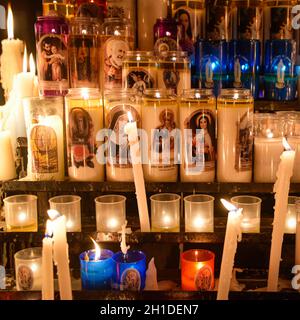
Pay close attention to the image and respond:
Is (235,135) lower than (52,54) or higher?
lower

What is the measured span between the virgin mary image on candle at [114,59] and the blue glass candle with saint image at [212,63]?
0.75ft

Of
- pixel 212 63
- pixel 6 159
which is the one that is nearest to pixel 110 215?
pixel 6 159

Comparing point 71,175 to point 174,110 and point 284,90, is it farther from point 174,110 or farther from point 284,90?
point 284,90

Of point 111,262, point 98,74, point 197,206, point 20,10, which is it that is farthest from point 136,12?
point 111,262

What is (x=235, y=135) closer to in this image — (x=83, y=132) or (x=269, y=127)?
(x=269, y=127)

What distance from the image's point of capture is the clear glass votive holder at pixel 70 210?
3.84 ft

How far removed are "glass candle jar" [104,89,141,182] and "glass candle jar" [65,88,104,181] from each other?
3 cm

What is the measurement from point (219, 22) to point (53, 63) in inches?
21.7

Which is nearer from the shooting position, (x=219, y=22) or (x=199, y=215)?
(x=199, y=215)

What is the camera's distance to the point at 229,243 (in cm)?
94
